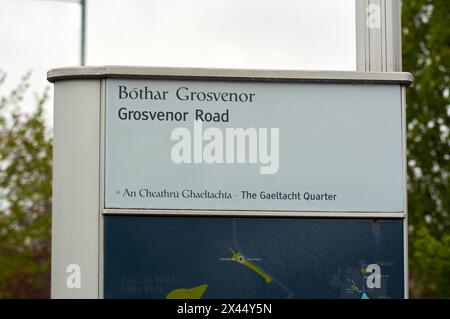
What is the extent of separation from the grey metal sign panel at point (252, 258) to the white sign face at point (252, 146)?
12cm

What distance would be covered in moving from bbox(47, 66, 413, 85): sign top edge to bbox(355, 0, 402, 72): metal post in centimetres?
34

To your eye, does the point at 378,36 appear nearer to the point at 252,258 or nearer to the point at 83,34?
the point at 252,258

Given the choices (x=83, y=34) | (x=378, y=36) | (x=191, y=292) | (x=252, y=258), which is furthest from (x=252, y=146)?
(x=83, y=34)

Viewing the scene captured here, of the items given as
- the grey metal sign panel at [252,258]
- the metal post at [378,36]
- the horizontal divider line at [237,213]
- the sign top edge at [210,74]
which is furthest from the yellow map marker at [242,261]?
the metal post at [378,36]

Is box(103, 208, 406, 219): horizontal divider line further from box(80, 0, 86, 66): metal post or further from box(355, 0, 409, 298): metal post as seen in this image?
box(80, 0, 86, 66): metal post

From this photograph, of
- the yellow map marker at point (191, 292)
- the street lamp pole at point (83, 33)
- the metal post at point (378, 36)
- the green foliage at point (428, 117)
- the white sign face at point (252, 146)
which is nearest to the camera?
the yellow map marker at point (191, 292)

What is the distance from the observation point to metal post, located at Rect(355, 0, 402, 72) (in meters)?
8.09

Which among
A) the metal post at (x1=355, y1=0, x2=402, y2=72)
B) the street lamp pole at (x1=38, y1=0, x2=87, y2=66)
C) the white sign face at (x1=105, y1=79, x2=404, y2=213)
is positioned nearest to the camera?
the white sign face at (x1=105, y1=79, x2=404, y2=213)

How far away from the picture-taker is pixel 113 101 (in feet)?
25.3

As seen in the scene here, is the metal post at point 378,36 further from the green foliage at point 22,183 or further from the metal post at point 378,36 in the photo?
the green foliage at point 22,183

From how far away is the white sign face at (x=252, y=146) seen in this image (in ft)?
25.2

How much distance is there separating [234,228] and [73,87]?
131 cm

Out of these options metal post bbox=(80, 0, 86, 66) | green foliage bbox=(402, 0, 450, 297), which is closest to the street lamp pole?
metal post bbox=(80, 0, 86, 66)
